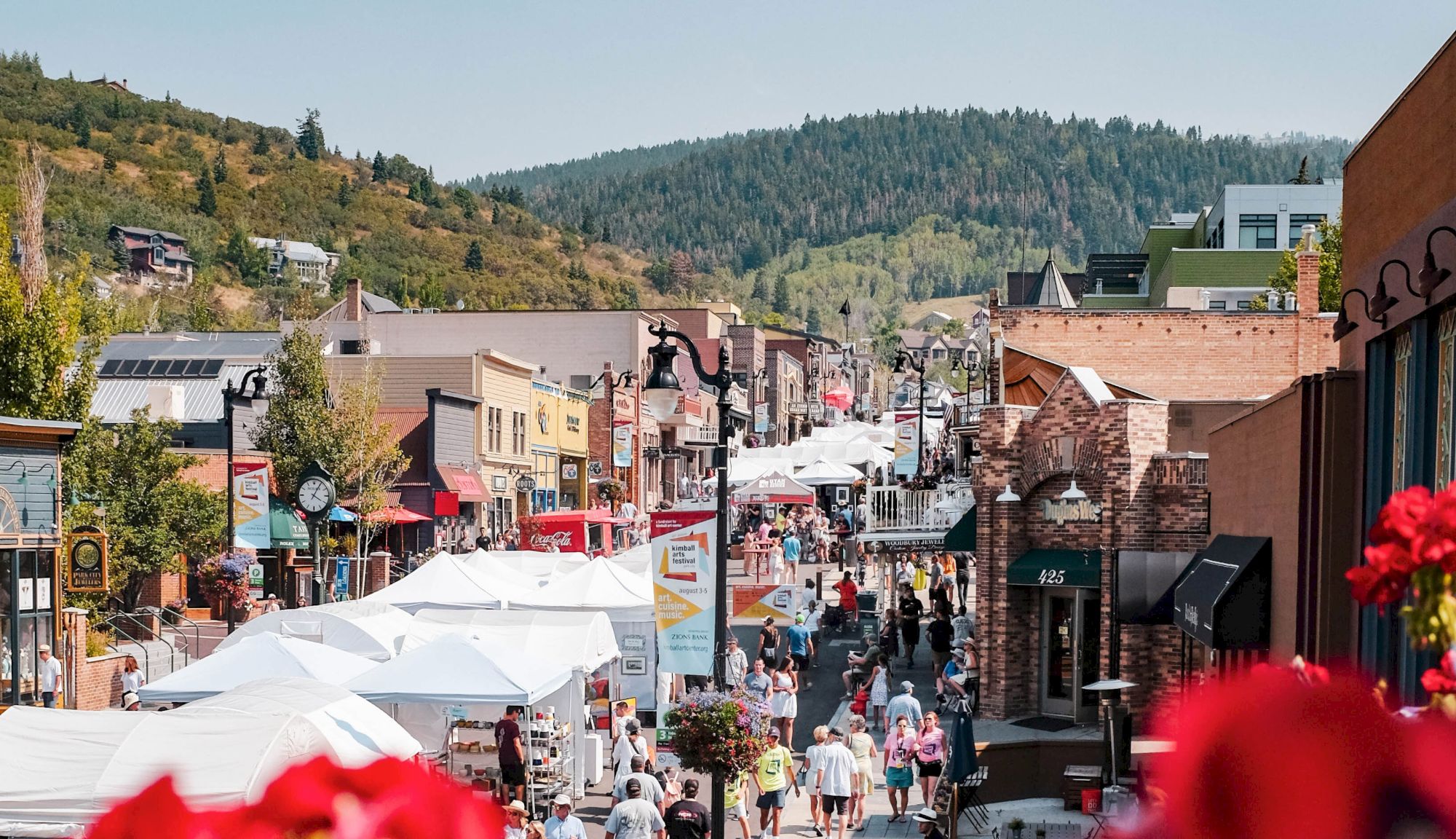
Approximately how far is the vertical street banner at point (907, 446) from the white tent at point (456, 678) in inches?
1120

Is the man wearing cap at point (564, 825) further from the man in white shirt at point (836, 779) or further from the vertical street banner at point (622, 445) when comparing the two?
the vertical street banner at point (622, 445)

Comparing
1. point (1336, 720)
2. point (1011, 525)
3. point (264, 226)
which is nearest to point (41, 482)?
point (1011, 525)

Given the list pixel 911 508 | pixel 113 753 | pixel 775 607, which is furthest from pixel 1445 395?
pixel 911 508

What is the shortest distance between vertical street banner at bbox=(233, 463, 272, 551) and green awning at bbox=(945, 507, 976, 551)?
12548mm

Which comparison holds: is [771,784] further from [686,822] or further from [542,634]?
[542,634]

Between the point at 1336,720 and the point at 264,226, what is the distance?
161468 mm

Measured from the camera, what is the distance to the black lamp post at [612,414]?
66.2 metres

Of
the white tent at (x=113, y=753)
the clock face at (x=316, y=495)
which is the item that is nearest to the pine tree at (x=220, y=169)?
the clock face at (x=316, y=495)

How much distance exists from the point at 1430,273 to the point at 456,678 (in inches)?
453

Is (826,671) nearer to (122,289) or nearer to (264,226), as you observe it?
(122,289)

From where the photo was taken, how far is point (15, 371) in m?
26.9

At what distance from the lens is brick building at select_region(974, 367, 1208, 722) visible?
2259cm

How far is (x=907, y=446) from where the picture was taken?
54469mm

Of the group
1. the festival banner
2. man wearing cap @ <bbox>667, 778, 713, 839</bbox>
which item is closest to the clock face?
the festival banner
